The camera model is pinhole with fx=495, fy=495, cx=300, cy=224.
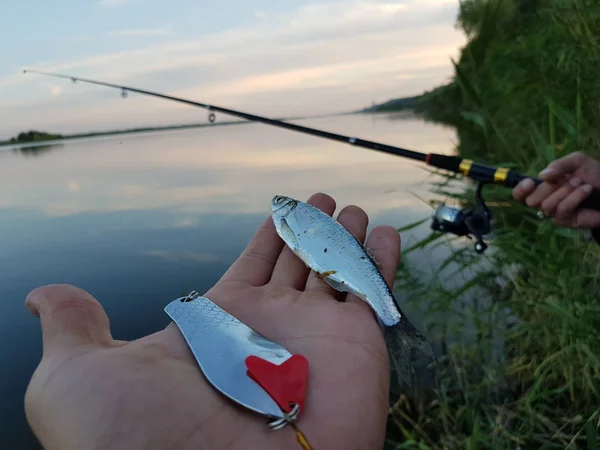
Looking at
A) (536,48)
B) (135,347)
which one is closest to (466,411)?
(135,347)

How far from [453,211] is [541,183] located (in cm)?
56

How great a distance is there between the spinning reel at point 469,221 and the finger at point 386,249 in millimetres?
521

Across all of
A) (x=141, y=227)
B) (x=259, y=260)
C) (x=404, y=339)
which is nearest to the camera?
(x=404, y=339)

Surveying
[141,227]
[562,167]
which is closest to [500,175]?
[562,167]

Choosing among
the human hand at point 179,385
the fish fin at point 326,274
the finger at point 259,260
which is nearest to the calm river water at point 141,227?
the finger at point 259,260

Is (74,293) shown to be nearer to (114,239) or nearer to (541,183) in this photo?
(541,183)

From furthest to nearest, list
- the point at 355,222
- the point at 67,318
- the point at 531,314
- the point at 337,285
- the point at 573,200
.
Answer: the point at 531,314, the point at 355,222, the point at 573,200, the point at 337,285, the point at 67,318

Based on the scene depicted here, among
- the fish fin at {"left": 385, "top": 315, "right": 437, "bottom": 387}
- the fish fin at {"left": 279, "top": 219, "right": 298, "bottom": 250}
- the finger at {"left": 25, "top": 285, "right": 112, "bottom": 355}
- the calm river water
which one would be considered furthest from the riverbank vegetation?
the finger at {"left": 25, "top": 285, "right": 112, "bottom": 355}

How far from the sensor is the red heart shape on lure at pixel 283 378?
5.33ft

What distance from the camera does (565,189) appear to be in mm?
2619

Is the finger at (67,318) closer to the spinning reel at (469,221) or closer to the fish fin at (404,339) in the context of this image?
the fish fin at (404,339)

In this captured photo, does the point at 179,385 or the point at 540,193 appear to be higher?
the point at 540,193

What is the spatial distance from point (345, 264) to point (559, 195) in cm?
124

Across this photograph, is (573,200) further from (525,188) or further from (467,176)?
(467,176)
